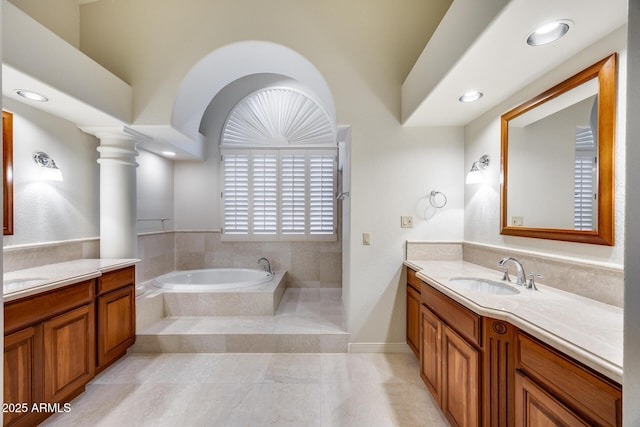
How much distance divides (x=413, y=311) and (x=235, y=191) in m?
2.94

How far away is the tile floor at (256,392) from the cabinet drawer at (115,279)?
26.6 inches

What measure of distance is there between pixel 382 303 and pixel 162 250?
304cm

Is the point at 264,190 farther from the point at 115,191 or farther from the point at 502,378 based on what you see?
the point at 502,378

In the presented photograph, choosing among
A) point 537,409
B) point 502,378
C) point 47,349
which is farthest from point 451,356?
point 47,349

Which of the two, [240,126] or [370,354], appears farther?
[240,126]

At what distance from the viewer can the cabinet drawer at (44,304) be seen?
1.60m

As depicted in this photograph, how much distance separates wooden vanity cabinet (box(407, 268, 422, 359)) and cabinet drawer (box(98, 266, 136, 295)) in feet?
8.18

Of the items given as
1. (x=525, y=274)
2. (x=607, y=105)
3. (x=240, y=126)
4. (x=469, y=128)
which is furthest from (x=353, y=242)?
(x=240, y=126)

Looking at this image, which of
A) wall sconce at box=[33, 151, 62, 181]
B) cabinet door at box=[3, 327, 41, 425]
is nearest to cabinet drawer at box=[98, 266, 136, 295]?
cabinet door at box=[3, 327, 41, 425]

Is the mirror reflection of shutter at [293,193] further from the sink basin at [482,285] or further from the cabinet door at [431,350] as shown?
the sink basin at [482,285]

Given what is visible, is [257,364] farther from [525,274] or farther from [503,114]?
[503,114]

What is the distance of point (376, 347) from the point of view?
2.64m

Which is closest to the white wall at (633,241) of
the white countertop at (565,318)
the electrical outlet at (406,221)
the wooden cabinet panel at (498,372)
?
the white countertop at (565,318)

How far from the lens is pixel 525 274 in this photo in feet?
6.07
